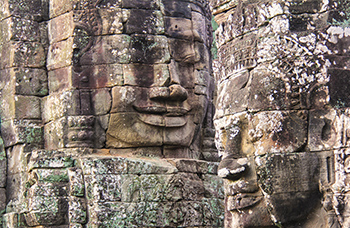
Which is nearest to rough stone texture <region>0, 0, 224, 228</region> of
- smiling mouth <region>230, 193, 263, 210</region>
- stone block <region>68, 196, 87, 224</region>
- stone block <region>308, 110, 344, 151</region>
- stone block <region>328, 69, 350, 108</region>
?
stone block <region>68, 196, 87, 224</region>

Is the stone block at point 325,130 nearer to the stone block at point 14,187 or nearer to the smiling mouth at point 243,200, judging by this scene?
the smiling mouth at point 243,200

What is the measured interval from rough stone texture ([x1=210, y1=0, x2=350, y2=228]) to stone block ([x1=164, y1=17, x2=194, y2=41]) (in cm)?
502

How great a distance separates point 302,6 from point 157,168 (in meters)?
4.90

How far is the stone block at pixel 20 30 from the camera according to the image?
10539mm

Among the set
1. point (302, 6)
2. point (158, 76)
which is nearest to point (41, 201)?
point (158, 76)

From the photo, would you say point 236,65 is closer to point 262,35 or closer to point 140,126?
point 262,35

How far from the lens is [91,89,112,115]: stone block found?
9859mm

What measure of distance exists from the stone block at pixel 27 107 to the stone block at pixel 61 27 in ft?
3.05

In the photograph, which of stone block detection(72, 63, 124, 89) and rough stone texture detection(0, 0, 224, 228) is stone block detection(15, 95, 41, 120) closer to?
rough stone texture detection(0, 0, 224, 228)

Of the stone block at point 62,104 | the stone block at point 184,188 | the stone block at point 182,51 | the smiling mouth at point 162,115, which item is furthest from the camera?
the stone block at point 182,51

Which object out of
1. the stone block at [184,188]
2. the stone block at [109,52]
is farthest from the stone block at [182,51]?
the stone block at [184,188]

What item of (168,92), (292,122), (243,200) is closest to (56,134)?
(168,92)

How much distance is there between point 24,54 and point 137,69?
1.84 metres

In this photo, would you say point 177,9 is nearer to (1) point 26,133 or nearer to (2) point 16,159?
(1) point 26,133
